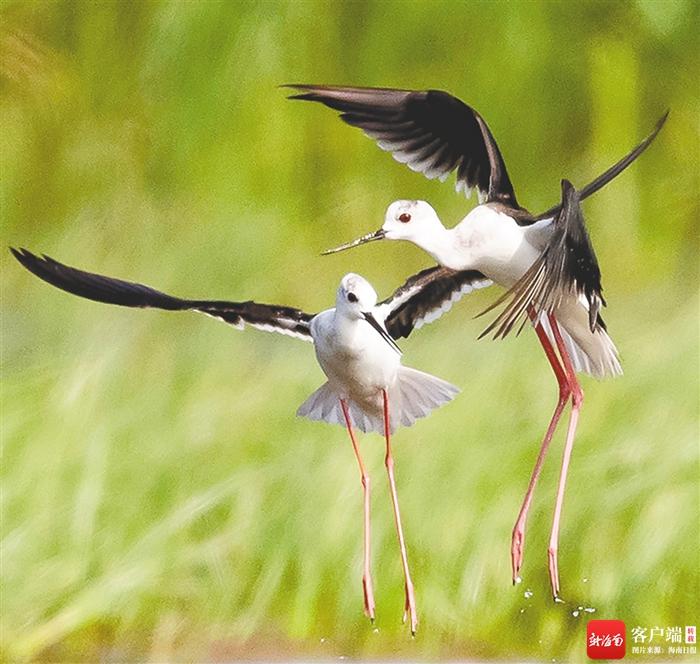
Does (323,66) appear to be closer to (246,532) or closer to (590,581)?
(246,532)

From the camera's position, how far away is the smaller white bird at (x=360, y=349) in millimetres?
1860

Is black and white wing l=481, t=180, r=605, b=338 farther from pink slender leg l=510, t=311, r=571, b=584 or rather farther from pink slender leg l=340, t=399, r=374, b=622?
pink slender leg l=340, t=399, r=374, b=622

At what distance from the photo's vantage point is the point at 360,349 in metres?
1.83

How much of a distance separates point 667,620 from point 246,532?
644mm

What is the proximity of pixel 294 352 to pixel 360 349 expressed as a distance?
0.17 m

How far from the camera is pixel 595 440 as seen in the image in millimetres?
1985

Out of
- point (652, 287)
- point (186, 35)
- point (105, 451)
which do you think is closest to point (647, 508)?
point (652, 287)

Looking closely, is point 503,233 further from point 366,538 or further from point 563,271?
point 366,538

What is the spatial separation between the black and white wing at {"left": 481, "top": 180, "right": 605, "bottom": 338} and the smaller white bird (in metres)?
0.15

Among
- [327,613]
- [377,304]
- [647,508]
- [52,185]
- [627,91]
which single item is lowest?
[327,613]

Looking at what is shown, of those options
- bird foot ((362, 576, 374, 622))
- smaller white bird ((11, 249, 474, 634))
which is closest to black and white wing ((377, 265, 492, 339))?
smaller white bird ((11, 249, 474, 634))

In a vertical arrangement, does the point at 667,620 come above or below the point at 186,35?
below

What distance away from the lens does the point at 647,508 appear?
198 centimetres

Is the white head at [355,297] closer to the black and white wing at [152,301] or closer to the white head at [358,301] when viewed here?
the white head at [358,301]
